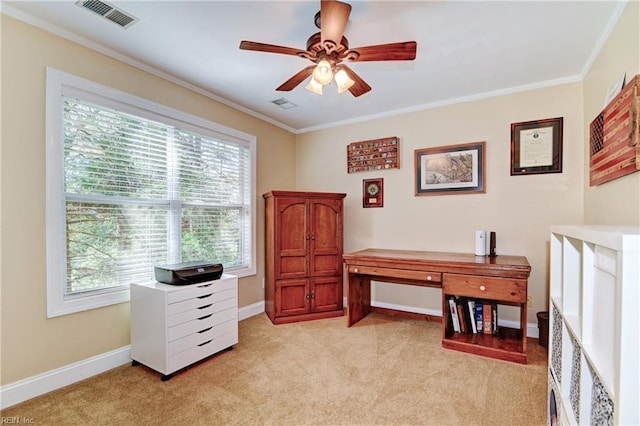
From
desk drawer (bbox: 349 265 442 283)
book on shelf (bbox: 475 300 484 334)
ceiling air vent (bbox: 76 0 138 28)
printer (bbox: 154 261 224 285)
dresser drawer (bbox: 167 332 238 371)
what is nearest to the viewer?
ceiling air vent (bbox: 76 0 138 28)

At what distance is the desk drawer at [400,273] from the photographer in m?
2.73

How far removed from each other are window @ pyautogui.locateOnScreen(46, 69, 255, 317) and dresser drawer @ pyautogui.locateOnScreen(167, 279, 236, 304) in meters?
0.56

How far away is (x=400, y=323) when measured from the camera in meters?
3.34

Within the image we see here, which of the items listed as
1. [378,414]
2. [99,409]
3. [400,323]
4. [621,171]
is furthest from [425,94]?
[99,409]

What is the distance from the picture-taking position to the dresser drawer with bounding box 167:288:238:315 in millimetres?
2244

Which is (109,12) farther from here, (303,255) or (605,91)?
(605,91)

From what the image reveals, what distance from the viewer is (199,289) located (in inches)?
96.2

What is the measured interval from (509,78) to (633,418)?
2.92m

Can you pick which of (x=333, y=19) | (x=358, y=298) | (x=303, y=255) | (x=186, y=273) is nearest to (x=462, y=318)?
(x=358, y=298)

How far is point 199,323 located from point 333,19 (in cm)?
236

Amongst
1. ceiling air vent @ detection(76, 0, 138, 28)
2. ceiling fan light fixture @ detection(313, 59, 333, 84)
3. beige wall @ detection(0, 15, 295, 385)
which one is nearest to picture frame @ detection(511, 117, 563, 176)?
ceiling fan light fixture @ detection(313, 59, 333, 84)

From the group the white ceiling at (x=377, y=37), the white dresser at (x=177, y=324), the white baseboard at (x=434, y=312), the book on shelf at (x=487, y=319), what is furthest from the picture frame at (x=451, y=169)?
the white dresser at (x=177, y=324)

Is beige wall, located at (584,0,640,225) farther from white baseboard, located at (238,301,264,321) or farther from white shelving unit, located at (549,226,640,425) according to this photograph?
white baseboard, located at (238,301,264,321)

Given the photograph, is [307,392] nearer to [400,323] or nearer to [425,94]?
[400,323]
